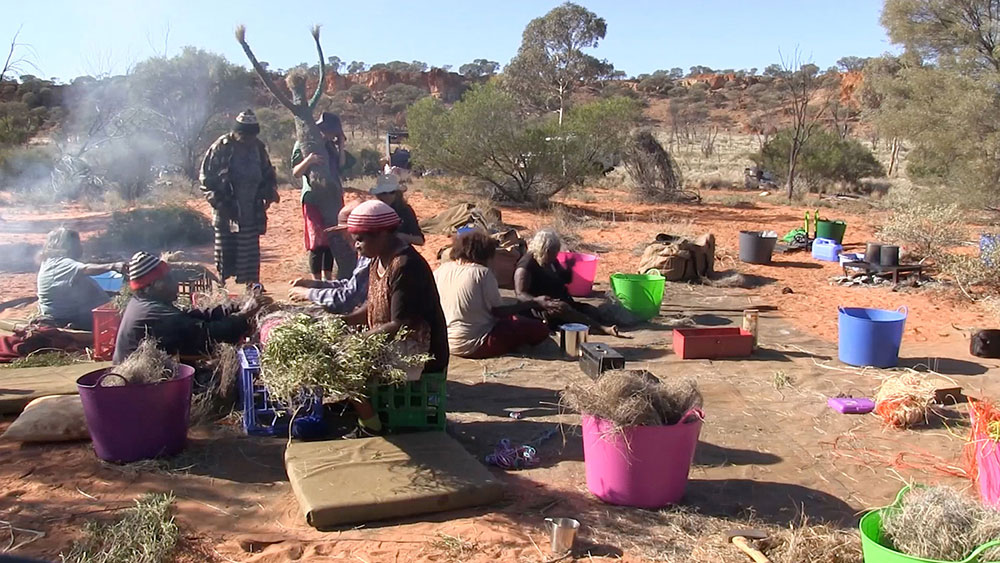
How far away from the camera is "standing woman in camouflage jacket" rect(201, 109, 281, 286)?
7.97 meters

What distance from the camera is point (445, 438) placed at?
4.39 meters

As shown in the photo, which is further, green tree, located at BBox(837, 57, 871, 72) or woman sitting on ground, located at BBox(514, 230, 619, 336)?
green tree, located at BBox(837, 57, 871, 72)

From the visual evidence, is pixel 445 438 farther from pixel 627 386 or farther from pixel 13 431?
pixel 13 431

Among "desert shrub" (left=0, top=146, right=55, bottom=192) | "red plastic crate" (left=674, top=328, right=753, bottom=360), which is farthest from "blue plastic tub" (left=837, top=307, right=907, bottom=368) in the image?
"desert shrub" (left=0, top=146, right=55, bottom=192)

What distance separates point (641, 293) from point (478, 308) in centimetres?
225

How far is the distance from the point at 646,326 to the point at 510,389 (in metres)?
2.56

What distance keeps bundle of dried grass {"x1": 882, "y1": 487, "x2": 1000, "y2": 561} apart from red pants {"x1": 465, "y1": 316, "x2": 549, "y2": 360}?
13.0 feet

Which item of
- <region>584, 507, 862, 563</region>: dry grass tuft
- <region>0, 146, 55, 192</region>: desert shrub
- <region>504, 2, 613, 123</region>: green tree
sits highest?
<region>504, 2, 613, 123</region>: green tree

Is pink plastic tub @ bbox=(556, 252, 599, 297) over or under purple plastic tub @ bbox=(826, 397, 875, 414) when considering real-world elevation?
over

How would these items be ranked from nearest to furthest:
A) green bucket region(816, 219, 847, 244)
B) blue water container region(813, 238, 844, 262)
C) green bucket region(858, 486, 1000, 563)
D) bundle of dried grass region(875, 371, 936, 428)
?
green bucket region(858, 486, 1000, 563) → bundle of dried grass region(875, 371, 936, 428) → blue water container region(813, 238, 844, 262) → green bucket region(816, 219, 847, 244)

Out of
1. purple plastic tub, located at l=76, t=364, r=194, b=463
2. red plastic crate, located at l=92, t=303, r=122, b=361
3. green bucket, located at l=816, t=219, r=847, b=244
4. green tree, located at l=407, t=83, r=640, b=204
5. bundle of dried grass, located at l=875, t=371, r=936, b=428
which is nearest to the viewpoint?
purple plastic tub, located at l=76, t=364, r=194, b=463

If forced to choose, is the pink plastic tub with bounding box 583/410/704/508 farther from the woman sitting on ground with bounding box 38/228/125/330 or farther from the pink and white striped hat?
the woman sitting on ground with bounding box 38/228/125/330

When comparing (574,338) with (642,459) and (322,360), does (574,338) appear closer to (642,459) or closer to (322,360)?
(642,459)

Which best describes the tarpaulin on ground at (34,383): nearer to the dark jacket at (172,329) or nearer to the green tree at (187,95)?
the dark jacket at (172,329)
